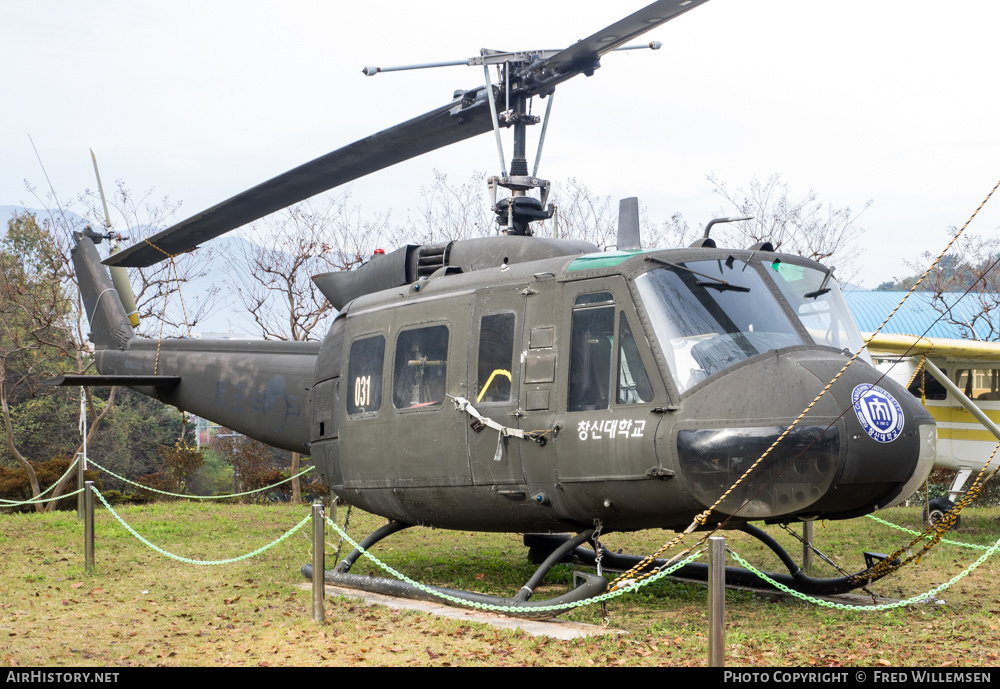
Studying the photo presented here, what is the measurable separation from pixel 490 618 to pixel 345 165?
424cm

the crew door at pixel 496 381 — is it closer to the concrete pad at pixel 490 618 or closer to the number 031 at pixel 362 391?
the concrete pad at pixel 490 618

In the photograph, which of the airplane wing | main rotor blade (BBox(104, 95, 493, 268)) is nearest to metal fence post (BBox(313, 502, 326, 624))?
main rotor blade (BBox(104, 95, 493, 268))

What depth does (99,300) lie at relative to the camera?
42.4 feet

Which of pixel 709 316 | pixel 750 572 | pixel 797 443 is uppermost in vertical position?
pixel 709 316

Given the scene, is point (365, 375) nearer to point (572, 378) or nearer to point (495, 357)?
point (495, 357)

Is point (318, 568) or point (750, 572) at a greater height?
point (318, 568)

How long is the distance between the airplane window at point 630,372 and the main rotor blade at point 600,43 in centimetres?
200

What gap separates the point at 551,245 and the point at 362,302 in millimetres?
2166

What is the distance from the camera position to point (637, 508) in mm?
6879

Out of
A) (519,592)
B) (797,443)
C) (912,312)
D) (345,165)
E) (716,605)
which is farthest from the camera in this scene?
(912,312)

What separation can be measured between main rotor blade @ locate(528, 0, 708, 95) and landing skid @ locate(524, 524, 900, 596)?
3.77m

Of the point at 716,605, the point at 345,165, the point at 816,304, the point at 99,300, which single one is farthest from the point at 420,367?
the point at 99,300

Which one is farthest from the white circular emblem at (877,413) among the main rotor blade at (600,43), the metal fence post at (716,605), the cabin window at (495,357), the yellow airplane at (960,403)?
the yellow airplane at (960,403)

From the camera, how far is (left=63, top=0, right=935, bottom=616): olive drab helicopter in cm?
631
